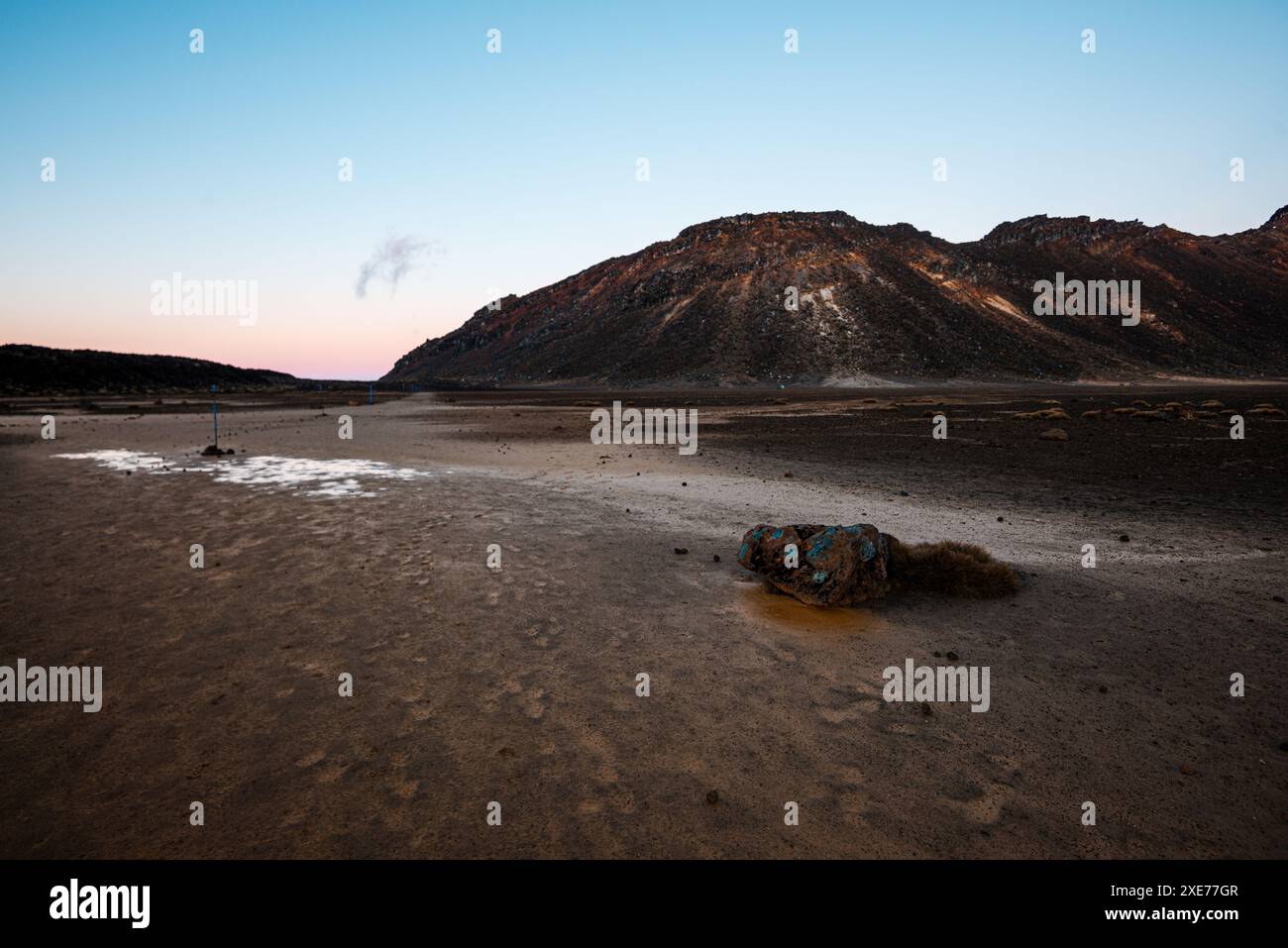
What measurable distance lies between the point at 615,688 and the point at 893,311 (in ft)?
456

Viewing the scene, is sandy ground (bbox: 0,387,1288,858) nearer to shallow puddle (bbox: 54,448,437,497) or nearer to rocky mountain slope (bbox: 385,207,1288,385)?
shallow puddle (bbox: 54,448,437,497)

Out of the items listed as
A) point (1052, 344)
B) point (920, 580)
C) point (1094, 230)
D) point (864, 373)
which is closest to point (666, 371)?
point (864, 373)

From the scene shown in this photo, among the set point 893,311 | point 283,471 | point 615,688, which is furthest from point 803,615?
point 893,311

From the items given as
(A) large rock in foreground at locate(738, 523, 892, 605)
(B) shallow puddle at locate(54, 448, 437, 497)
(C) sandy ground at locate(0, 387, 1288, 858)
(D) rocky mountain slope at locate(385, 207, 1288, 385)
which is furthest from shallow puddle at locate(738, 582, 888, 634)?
(D) rocky mountain slope at locate(385, 207, 1288, 385)

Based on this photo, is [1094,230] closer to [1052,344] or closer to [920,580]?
[1052,344]

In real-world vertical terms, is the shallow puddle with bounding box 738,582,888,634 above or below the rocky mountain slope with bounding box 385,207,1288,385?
below

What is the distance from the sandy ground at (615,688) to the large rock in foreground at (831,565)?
0.33m

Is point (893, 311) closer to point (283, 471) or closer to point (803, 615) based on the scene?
point (283, 471)

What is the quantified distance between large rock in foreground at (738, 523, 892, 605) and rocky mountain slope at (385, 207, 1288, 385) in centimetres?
10931

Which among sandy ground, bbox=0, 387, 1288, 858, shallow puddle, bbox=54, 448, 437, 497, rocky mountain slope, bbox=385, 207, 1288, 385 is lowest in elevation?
sandy ground, bbox=0, 387, 1288, 858

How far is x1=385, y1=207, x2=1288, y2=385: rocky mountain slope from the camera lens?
397 ft

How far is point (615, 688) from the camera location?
553 cm
